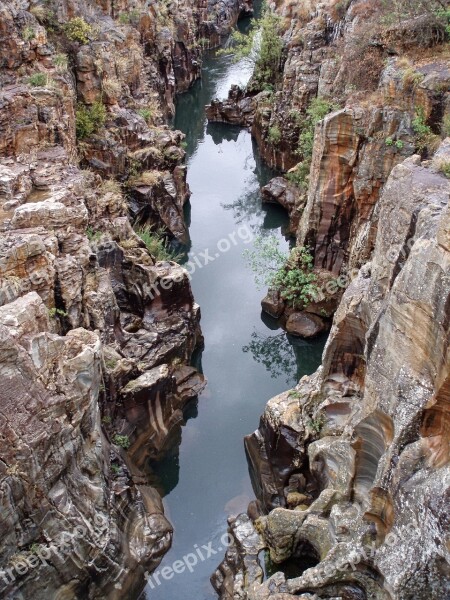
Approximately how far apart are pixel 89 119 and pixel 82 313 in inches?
423

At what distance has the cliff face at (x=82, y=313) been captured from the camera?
375 inches

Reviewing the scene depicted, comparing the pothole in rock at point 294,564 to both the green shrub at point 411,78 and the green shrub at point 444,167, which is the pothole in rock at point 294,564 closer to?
the green shrub at point 444,167

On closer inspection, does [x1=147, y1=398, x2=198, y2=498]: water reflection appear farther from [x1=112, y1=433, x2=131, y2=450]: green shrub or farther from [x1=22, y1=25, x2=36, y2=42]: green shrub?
[x1=22, y1=25, x2=36, y2=42]: green shrub

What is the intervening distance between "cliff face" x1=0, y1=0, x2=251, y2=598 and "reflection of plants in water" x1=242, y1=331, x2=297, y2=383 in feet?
7.21

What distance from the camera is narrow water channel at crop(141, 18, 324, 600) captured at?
45.3ft

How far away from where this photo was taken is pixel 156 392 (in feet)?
48.5

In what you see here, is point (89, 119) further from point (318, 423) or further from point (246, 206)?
point (318, 423)

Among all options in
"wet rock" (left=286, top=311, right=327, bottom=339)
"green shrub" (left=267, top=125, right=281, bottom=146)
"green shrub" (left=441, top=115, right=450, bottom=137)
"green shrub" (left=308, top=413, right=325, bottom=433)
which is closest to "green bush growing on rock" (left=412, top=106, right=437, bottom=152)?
"green shrub" (left=441, top=115, right=450, bottom=137)

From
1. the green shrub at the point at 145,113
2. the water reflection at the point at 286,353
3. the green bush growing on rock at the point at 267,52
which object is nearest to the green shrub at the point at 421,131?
the water reflection at the point at 286,353

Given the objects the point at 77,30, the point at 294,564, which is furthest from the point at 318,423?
the point at 77,30

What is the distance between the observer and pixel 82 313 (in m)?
12.9

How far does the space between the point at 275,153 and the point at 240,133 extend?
7498 mm

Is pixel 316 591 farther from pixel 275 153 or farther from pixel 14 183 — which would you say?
pixel 275 153

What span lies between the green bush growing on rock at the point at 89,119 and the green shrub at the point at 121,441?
38.8 ft
